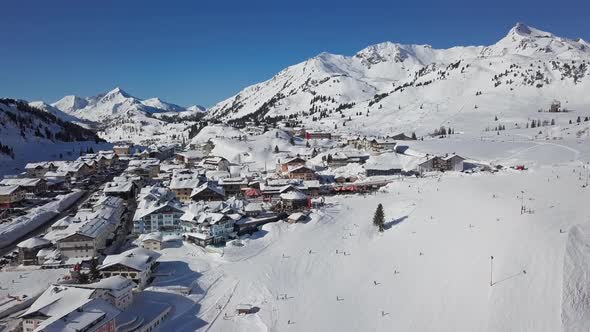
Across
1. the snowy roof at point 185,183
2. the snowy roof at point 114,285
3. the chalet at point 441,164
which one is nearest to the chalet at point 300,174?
the snowy roof at point 185,183

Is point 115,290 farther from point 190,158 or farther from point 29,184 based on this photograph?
point 190,158

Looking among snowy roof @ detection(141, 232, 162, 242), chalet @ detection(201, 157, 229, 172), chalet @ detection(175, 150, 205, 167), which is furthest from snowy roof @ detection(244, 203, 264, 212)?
chalet @ detection(175, 150, 205, 167)

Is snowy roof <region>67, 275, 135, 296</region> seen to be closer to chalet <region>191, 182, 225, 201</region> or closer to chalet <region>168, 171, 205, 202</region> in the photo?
chalet <region>191, 182, 225, 201</region>

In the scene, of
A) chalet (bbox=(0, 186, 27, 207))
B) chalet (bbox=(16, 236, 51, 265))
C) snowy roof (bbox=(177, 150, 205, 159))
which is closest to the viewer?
chalet (bbox=(16, 236, 51, 265))

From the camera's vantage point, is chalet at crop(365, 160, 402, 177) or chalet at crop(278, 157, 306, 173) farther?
chalet at crop(278, 157, 306, 173)

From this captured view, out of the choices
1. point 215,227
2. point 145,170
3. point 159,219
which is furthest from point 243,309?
point 145,170
